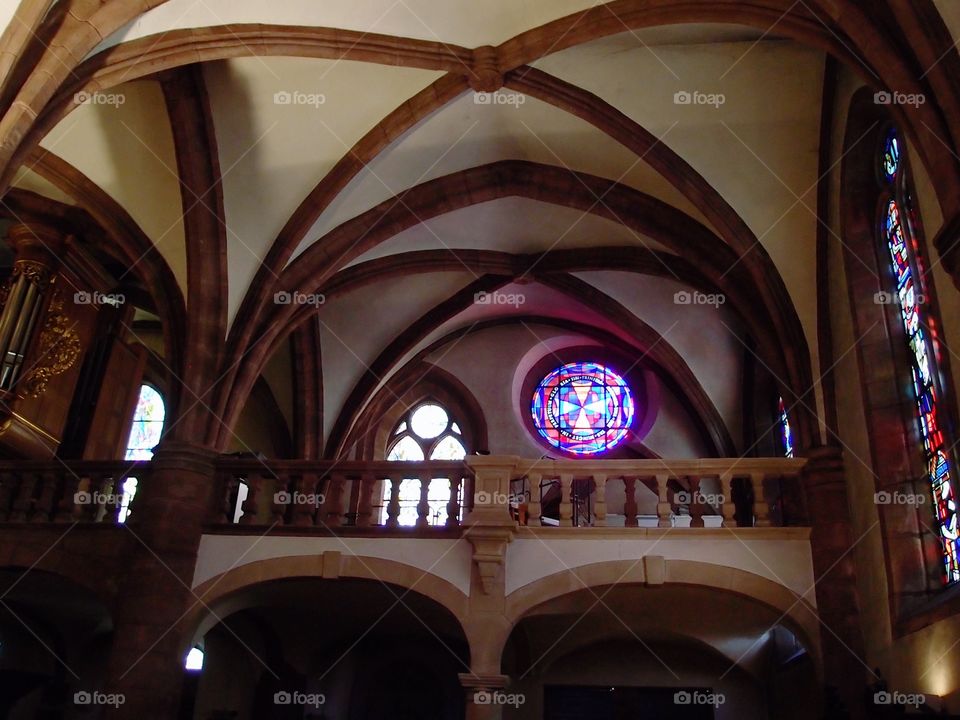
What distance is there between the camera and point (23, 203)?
11.8 m

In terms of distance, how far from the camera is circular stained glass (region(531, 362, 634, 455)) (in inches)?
643

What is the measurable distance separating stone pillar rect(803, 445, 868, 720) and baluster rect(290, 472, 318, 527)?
5257mm

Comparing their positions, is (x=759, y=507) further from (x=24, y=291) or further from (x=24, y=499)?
(x=24, y=291)

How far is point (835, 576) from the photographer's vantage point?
9000mm

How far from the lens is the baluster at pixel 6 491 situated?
34.0 ft

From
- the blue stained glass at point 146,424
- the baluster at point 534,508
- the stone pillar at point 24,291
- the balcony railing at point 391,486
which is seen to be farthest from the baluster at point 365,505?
the blue stained glass at point 146,424

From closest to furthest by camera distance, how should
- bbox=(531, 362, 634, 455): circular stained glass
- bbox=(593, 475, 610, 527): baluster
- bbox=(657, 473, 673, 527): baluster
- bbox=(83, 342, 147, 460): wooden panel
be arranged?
bbox=(657, 473, 673, 527): baluster, bbox=(593, 475, 610, 527): baluster, bbox=(83, 342, 147, 460): wooden panel, bbox=(531, 362, 634, 455): circular stained glass

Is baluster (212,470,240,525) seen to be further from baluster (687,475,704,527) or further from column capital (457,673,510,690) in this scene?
baluster (687,475,704,527)

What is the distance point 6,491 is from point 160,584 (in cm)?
235

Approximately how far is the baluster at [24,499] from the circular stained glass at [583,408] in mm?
8643

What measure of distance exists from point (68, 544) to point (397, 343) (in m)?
6.74

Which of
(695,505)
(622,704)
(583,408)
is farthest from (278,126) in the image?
(622,704)

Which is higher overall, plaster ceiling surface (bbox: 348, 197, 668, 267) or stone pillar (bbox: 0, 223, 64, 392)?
plaster ceiling surface (bbox: 348, 197, 668, 267)

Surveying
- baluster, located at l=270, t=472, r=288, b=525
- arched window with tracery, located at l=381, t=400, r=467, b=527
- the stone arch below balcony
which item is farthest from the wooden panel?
the stone arch below balcony
